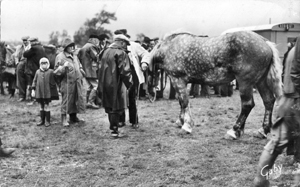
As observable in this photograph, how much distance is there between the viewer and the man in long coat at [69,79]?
8438 millimetres

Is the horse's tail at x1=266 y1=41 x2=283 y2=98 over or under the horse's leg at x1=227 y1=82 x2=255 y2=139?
over

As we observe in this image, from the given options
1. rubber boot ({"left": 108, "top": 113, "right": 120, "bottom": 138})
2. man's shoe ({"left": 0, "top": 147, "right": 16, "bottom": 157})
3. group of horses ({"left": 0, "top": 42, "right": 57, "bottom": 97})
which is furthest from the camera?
group of horses ({"left": 0, "top": 42, "right": 57, "bottom": 97})

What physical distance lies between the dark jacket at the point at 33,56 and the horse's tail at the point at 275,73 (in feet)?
24.7

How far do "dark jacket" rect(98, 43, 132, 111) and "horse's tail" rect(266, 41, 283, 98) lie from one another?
8.88ft

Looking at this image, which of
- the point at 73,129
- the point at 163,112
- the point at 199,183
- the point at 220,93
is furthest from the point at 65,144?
the point at 220,93

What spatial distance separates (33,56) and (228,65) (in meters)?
7.15

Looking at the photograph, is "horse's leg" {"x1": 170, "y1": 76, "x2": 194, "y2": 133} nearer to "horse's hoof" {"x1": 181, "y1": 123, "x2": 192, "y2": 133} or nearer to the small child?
"horse's hoof" {"x1": 181, "y1": 123, "x2": 192, "y2": 133}

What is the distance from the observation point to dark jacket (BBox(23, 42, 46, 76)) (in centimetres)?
1154

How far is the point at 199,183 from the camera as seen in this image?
470 cm

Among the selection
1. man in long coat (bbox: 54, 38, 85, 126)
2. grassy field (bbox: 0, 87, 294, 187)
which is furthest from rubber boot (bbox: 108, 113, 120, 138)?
man in long coat (bbox: 54, 38, 85, 126)

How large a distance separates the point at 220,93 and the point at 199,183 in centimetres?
968

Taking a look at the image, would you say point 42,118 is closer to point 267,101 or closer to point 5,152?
point 5,152

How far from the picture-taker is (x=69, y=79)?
8.48 m

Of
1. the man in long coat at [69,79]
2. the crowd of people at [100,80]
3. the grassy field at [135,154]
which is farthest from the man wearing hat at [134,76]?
the man in long coat at [69,79]
